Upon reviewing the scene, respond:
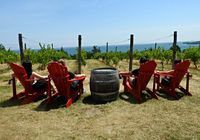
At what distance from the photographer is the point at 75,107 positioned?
5.54 meters

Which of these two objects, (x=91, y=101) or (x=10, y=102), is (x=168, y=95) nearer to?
(x=91, y=101)

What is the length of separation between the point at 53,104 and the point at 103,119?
1640 mm

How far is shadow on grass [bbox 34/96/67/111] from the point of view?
5531 mm

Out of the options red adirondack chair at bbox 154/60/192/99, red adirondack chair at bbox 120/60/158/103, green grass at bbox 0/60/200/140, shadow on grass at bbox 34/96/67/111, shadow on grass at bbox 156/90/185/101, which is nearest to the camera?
green grass at bbox 0/60/200/140

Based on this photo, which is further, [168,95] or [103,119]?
[168,95]

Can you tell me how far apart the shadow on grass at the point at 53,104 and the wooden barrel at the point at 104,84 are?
84 cm

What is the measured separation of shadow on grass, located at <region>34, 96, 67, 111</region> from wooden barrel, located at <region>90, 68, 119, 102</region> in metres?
0.84

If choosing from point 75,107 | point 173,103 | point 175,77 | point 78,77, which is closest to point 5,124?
point 75,107

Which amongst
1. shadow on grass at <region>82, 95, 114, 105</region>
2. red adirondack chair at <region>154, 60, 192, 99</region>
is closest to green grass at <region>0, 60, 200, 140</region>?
shadow on grass at <region>82, 95, 114, 105</region>

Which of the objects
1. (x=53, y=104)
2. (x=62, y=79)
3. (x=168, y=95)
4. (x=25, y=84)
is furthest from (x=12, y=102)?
(x=168, y=95)

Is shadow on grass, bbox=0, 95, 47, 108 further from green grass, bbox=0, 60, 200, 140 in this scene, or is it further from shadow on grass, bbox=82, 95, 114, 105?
shadow on grass, bbox=82, 95, 114, 105

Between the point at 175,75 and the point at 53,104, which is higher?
the point at 175,75

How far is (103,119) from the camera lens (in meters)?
4.70

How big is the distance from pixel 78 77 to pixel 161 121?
245 cm
